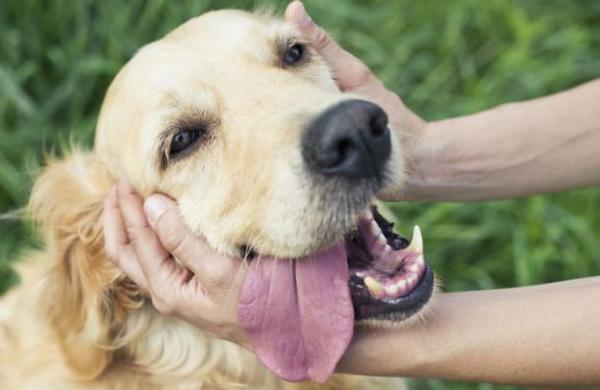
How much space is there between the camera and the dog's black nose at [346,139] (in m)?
2.20

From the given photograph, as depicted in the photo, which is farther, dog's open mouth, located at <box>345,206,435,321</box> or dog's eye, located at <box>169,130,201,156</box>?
dog's eye, located at <box>169,130,201,156</box>

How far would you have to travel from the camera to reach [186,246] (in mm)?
2512

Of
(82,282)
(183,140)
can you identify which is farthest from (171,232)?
(82,282)

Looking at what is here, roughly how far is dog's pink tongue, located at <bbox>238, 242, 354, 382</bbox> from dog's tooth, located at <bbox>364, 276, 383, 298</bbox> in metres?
0.06

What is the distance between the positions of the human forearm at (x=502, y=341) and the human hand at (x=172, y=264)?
391mm

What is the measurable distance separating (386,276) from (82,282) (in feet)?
3.21

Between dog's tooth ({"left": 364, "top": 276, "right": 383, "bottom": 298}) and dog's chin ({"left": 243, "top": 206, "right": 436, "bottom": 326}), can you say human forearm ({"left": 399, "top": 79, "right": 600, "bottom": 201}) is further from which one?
dog's tooth ({"left": 364, "top": 276, "right": 383, "bottom": 298})

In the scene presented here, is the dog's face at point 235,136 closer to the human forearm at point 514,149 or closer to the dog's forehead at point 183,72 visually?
the dog's forehead at point 183,72

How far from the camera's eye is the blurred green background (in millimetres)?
4223

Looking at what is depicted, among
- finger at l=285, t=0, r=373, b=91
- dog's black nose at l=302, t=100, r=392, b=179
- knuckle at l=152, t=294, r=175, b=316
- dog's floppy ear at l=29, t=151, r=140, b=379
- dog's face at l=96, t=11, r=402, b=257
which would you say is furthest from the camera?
finger at l=285, t=0, r=373, b=91

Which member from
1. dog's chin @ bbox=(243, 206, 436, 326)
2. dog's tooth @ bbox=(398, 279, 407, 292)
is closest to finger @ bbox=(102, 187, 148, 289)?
dog's chin @ bbox=(243, 206, 436, 326)

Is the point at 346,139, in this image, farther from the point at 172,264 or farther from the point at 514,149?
the point at 514,149

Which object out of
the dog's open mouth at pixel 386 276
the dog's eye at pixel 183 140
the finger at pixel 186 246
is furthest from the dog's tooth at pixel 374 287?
the dog's eye at pixel 183 140

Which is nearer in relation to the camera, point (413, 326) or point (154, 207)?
point (413, 326)
